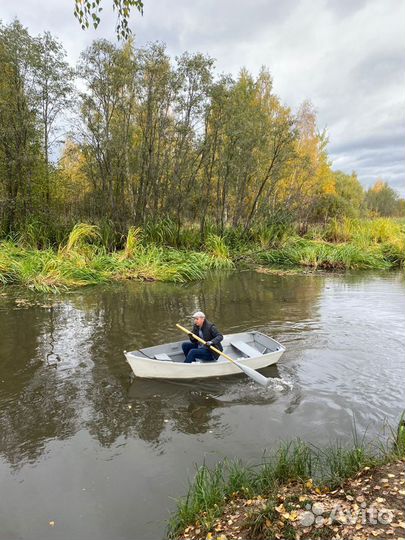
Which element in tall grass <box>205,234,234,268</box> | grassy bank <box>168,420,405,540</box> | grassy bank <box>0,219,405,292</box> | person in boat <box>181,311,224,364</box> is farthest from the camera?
tall grass <box>205,234,234,268</box>

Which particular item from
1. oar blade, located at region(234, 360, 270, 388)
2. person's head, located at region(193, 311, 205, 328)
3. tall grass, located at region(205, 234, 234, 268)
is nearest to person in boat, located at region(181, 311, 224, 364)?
person's head, located at region(193, 311, 205, 328)

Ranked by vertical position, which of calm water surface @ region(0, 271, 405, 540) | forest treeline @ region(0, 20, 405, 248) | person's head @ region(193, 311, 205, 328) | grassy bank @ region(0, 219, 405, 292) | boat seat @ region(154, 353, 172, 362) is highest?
forest treeline @ region(0, 20, 405, 248)

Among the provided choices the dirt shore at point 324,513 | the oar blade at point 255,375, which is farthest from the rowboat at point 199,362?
the dirt shore at point 324,513

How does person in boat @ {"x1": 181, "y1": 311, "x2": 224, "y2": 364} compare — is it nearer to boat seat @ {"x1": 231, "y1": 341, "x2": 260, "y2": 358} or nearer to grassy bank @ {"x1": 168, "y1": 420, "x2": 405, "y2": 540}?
boat seat @ {"x1": 231, "y1": 341, "x2": 260, "y2": 358}

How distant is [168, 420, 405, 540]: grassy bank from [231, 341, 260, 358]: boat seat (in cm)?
292

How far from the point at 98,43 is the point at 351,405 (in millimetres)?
15629

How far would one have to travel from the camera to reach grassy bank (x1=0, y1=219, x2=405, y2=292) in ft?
44.6

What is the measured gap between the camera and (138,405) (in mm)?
6156

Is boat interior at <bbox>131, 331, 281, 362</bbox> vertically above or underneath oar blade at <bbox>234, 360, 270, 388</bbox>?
above

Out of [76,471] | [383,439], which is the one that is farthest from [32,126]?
[383,439]

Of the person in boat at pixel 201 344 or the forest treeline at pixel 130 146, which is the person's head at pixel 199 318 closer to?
the person in boat at pixel 201 344

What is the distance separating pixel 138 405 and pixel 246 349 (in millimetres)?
2518

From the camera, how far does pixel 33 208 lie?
16.3 metres

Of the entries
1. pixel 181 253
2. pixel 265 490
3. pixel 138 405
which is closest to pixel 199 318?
pixel 138 405
